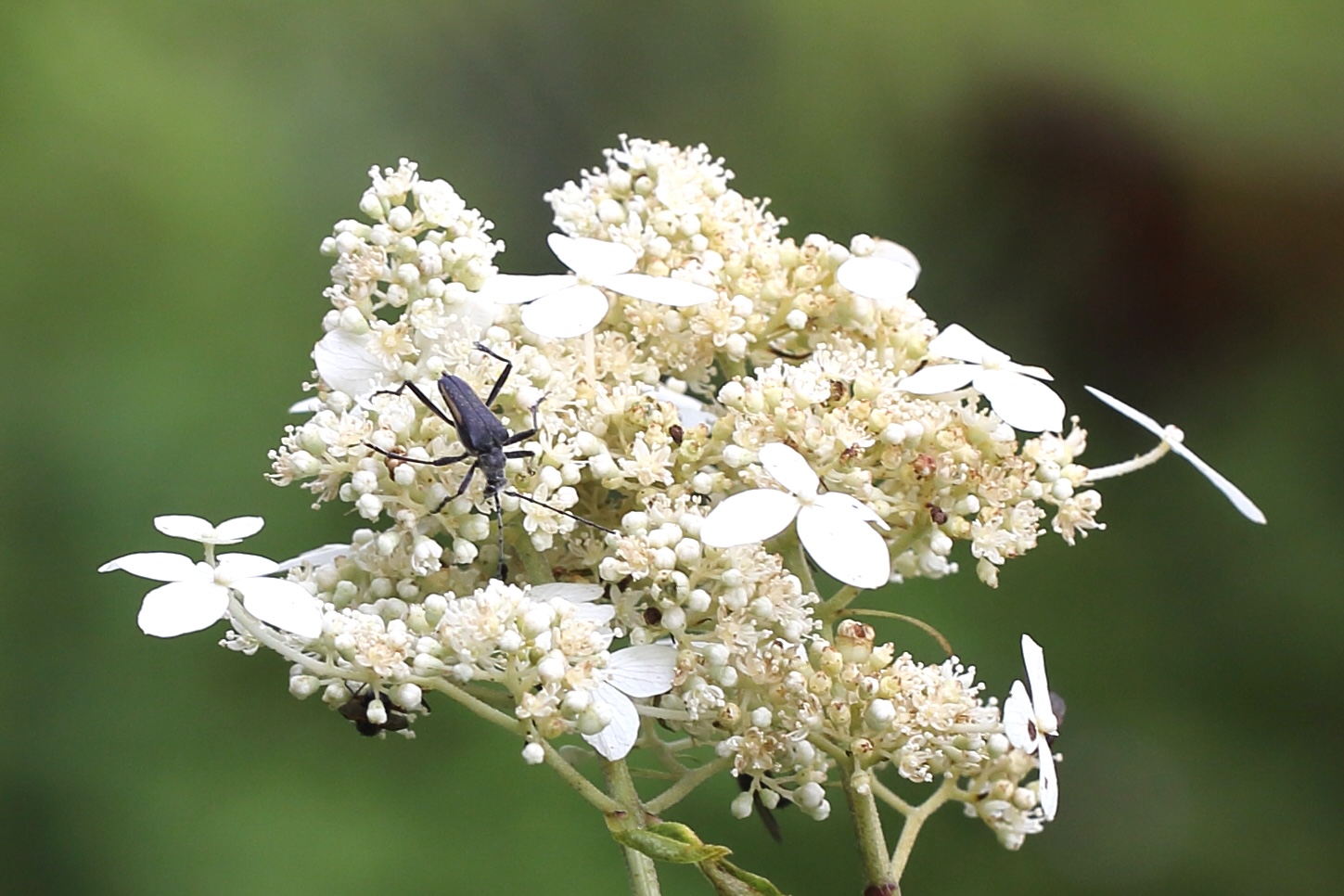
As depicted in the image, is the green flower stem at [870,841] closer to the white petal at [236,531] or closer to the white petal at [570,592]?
the white petal at [570,592]

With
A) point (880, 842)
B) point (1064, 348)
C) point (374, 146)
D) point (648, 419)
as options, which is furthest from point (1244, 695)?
point (374, 146)

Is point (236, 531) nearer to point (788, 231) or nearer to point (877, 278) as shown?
point (877, 278)

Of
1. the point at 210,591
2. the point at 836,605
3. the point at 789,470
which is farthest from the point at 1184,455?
the point at 210,591

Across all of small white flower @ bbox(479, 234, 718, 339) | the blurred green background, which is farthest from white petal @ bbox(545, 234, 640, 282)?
the blurred green background

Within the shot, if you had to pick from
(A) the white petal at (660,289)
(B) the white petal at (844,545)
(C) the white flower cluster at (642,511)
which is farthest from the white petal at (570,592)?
(A) the white petal at (660,289)

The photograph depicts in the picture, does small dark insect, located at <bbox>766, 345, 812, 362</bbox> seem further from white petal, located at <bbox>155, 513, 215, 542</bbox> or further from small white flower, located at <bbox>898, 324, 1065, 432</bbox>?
white petal, located at <bbox>155, 513, 215, 542</bbox>
